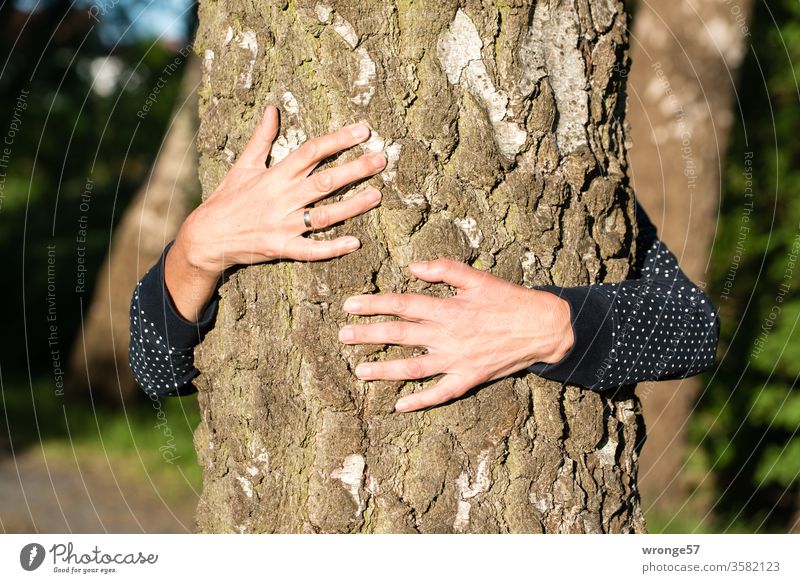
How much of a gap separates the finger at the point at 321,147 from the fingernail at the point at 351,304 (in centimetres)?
29

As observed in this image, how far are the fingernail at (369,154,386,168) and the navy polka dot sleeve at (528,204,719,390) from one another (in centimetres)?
45

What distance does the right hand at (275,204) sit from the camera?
5.54 ft

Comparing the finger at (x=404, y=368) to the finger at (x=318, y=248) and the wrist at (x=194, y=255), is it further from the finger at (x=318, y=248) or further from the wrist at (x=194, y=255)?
the wrist at (x=194, y=255)

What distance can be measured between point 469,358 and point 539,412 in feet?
0.81

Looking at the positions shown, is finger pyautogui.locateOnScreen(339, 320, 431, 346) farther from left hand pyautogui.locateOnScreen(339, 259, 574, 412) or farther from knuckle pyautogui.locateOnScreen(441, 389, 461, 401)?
knuckle pyautogui.locateOnScreen(441, 389, 461, 401)

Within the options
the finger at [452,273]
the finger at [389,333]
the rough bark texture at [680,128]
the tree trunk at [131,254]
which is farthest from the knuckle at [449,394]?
the tree trunk at [131,254]

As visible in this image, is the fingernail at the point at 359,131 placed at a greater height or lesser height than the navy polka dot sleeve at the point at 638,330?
greater

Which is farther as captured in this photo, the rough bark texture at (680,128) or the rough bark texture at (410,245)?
the rough bark texture at (680,128)

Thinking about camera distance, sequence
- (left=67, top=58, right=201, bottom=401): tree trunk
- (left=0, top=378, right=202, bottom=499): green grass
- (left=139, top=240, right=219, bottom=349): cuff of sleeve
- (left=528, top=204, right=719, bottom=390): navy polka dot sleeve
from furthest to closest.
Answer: (left=67, top=58, right=201, bottom=401): tree trunk, (left=0, top=378, right=202, bottom=499): green grass, (left=139, top=240, right=219, bottom=349): cuff of sleeve, (left=528, top=204, right=719, bottom=390): navy polka dot sleeve

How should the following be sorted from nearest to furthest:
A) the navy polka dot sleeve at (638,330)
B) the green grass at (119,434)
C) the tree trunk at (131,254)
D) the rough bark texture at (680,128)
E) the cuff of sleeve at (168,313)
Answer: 1. the navy polka dot sleeve at (638,330)
2. the cuff of sleeve at (168,313)
3. the rough bark texture at (680,128)
4. the green grass at (119,434)
5. the tree trunk at (131,254)

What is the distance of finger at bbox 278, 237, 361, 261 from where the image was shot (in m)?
1.70

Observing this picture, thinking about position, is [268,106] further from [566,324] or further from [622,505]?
[622,505]

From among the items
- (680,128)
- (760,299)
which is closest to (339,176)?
(680,128)

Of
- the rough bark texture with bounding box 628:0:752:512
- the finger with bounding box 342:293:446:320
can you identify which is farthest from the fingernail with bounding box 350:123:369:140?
the rough bark texture with bounding box 628:0:752:512
